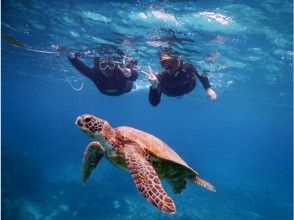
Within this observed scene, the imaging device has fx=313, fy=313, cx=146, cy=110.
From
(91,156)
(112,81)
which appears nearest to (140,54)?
(112,81)

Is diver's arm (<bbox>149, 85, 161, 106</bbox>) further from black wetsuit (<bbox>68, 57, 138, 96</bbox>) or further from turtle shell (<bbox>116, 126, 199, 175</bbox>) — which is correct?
turtle shell (<bbox>116, 126, 199, 175</bbox>)

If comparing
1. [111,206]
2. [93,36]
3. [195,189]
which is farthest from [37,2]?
[195,189]

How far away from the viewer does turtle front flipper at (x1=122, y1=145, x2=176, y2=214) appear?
3.49 metres

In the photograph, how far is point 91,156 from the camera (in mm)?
5453

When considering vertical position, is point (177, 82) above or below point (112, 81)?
above

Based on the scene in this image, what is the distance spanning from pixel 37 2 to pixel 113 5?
3.55m

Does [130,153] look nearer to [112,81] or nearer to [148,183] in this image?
[148,183]

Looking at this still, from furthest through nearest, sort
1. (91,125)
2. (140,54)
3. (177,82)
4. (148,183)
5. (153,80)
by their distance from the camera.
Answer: (140,54) → (177,82) → (153,80) → (91,125) → (148,183)

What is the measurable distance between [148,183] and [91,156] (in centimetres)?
193

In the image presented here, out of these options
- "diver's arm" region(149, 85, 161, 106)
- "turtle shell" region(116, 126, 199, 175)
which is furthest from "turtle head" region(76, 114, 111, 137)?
"diver's arm" region(149, 85, 161, 106)

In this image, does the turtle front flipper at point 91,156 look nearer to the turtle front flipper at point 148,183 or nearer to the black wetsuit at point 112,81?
the turtle front flipper at point 148,183

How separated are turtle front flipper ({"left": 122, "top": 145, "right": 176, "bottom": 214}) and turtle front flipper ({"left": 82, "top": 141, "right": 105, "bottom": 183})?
827 millimetres

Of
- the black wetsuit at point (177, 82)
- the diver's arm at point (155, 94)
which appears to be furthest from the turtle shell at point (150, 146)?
the black wetsuit at point (177, 82)

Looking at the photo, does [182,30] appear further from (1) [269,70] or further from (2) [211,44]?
(1) [269,70]
